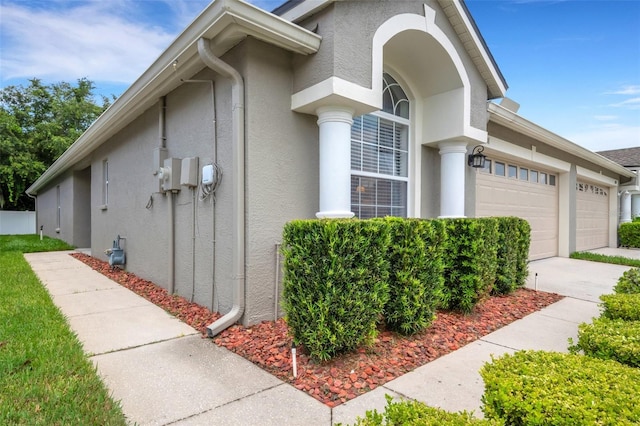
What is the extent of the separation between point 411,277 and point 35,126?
86.1 ft

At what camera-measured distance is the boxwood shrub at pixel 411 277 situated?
3730 millimetres

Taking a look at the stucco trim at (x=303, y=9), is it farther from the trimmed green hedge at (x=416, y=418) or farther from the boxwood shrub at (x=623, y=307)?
the boxwood shrub at (x=623, y=307)

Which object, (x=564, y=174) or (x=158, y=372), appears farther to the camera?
(x=564, y=174)

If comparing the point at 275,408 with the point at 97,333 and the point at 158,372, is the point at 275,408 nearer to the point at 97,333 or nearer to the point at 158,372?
the point at 158,372

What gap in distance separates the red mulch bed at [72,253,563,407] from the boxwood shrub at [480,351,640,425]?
3.82 ft

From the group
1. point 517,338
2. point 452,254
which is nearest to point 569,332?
point 517,338

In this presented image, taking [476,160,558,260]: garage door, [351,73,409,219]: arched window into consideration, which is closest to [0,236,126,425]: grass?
→ [351,73,409,219]: arched window

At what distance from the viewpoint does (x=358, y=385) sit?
289 centimetres

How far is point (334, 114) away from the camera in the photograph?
4.32 metres

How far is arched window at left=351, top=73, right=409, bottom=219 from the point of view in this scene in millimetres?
5426

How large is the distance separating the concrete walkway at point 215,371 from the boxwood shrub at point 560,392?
0.73 meters

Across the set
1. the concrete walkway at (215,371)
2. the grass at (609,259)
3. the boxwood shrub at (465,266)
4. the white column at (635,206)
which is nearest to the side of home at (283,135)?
the concrete walkway at (215,371)

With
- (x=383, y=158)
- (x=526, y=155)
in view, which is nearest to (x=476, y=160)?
(x=383, y=158)

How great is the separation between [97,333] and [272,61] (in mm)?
3669
